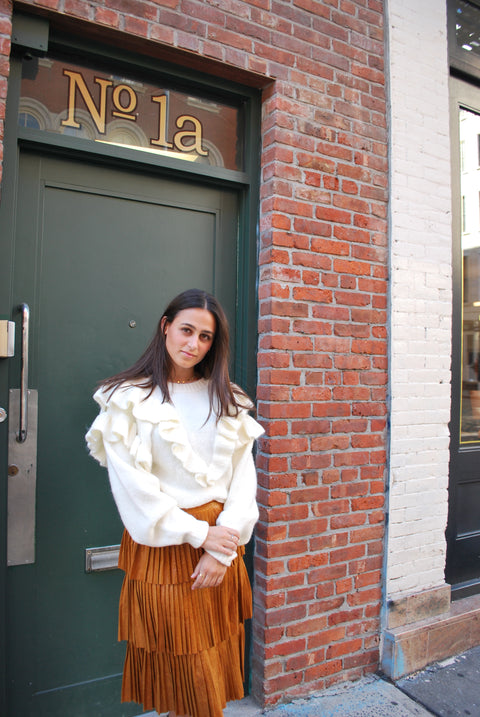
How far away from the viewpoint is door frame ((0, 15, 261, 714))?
2080mm

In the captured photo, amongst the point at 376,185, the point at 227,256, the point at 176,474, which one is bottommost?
the point at 176,474

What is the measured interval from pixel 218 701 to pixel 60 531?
39.4 inches

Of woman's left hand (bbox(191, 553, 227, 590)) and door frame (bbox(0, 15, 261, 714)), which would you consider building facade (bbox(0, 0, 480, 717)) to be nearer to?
door frame (bbox(0, 15, 261, 714))

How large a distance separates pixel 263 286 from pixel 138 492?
1287 millimetres

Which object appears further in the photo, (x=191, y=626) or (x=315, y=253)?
(x=315, y=253)

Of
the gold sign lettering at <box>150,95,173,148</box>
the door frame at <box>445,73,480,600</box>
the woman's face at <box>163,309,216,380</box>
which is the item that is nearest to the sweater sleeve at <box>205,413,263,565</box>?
the woman's face at <box>163,309,216,380</box>

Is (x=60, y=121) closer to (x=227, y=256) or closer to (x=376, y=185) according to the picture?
(x=227, y=256)

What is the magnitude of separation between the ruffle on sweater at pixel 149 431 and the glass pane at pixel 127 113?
131 centimetres

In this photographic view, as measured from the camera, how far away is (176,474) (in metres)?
1.78

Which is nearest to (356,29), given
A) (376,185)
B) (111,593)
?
(376,185)

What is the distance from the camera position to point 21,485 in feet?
7.14

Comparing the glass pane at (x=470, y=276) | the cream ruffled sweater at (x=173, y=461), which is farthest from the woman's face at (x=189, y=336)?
the glass pane at (x=470, y=276)

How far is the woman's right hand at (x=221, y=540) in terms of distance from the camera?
5.64 ft

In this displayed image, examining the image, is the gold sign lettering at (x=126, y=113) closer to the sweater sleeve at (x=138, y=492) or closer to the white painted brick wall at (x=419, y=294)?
the white painted brick wall at (x=419, y=294)
